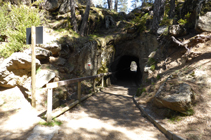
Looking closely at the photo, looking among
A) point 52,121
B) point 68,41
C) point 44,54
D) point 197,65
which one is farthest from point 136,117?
point 68,41

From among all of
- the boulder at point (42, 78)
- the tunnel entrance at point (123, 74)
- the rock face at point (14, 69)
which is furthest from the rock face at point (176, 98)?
the tunnel entrance at point (123, 74)

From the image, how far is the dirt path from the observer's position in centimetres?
299

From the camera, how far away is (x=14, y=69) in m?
4.61

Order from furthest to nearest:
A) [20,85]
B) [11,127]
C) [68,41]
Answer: [68,41], [20,85], [11,127]

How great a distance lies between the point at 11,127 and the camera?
3.02 metres

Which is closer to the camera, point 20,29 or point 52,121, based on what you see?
point 52,121

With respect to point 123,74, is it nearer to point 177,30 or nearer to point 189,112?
point 177,30

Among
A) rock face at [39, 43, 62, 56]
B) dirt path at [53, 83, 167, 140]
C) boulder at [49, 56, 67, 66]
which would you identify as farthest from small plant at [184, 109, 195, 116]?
rock face at [39, 43, 62, 56]

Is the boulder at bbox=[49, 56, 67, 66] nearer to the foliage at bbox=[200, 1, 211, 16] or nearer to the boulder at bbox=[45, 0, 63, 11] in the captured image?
the boulder at bbox=[45, 0, 63, 11]

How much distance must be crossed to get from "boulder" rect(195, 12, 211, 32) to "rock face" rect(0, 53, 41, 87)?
25.0 ft

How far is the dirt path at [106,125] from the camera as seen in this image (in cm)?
299

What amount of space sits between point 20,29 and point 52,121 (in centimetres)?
474

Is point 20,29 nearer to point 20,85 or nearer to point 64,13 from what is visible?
point 20,85

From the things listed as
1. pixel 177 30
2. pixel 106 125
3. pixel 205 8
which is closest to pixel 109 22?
pixel 177 30
